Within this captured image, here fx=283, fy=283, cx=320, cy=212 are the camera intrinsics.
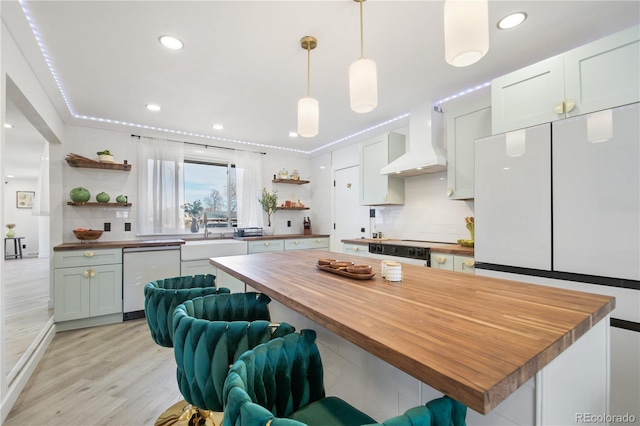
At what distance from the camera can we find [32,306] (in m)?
3.50

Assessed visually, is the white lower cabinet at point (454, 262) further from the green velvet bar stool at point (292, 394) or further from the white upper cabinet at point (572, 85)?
the green velvet bar stool at point (292, 394)

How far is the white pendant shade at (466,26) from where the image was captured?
102 cm

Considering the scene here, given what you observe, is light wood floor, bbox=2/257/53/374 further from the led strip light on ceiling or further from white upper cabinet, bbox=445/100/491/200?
white upper cabinet, bbox=445/100/491/200

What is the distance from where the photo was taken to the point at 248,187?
4.74m

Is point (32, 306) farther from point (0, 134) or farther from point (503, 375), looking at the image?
point (503, 375)

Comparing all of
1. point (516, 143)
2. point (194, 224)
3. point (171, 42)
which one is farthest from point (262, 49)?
point (194, 224)

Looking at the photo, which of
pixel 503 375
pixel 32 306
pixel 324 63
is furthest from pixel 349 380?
pixel 32 306

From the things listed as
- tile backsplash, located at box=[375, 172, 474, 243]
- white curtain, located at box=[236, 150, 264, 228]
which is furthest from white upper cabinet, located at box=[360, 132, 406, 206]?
white curtain, located at box=[236, 150, 264, 228]

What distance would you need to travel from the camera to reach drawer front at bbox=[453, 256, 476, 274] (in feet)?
7.98

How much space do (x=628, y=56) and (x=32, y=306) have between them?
5994 millimetres

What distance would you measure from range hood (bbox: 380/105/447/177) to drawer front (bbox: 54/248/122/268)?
3.46 m

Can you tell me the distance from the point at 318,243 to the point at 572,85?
3.80 m

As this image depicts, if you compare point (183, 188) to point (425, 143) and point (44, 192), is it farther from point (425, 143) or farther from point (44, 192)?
point (425, 143)

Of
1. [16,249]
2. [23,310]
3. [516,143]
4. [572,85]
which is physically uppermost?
[572,85]
